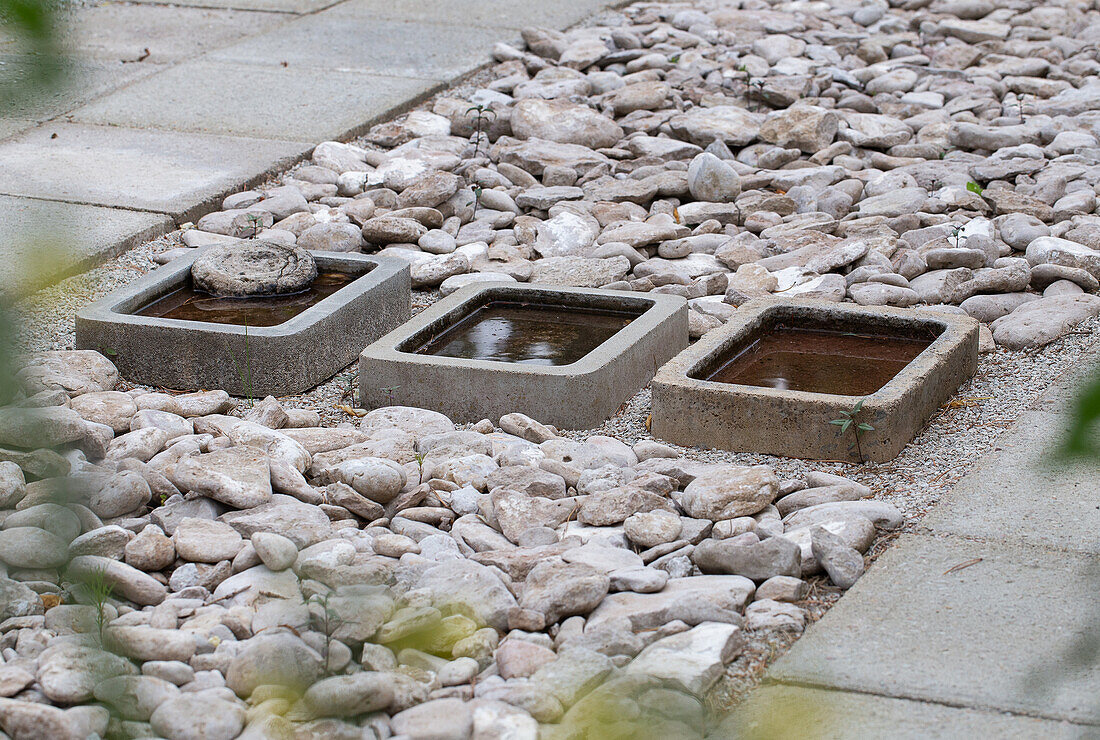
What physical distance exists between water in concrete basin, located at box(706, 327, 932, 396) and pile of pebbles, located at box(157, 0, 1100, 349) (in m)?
0.44

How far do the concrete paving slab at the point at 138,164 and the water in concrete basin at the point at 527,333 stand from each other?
176cm

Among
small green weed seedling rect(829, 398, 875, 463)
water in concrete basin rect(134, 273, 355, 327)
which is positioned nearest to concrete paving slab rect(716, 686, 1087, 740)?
small green weed seedling rect(829, 398, 875, 463)

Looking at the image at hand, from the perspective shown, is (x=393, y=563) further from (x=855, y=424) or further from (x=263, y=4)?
(x=263, y=4)

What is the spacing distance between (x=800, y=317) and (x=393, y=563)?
1.86m

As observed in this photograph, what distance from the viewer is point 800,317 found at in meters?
4.08

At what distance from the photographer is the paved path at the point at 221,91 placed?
5539mm

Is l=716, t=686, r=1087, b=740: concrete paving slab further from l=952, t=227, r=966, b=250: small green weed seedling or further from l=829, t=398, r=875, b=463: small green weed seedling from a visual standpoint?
l=952, t=227, r=966, b=250: small green weed seedling

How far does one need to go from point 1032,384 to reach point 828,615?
1.69 meters

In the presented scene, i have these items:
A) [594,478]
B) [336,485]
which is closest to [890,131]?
[594,478]

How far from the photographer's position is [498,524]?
3.01 m

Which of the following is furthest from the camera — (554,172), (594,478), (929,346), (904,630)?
(554,172)

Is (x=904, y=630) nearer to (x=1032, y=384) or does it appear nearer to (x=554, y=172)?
(x=1032, y=384)

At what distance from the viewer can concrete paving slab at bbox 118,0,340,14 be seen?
8.95 metres

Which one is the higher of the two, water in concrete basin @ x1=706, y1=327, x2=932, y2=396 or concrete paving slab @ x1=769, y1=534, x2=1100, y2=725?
water in concrete basin @ x1=706, y1=327, x2=932, y2=396
